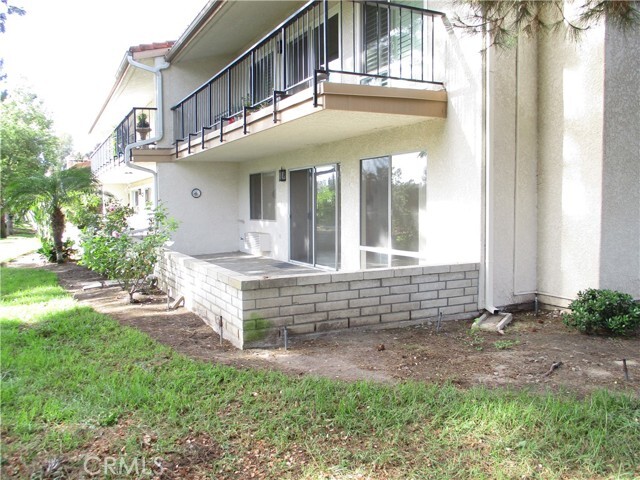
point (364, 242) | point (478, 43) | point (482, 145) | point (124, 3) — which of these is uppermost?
point (124, 3)

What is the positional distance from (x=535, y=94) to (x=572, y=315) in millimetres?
2946

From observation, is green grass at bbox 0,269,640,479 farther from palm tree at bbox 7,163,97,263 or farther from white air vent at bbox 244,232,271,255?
palm tree at bbox 7,163,97,263

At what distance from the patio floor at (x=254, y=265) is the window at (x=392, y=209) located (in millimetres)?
1538

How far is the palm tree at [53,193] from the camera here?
1343 cm

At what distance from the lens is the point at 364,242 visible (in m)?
8.89

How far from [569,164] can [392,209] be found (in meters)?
2.66

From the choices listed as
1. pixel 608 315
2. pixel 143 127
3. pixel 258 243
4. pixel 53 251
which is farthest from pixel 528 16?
pixel 53 251

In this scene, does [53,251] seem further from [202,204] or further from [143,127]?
[202,204]

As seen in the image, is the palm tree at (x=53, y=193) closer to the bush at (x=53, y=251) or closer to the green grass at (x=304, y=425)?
the bush at (x=53, y=251)

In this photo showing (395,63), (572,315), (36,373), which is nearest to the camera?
(36,373)

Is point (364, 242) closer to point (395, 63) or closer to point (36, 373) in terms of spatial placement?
point (395, 63)

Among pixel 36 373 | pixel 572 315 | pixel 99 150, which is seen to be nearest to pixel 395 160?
pixel 572 315

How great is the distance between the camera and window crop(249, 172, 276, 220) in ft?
40.9

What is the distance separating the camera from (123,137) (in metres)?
15.3
